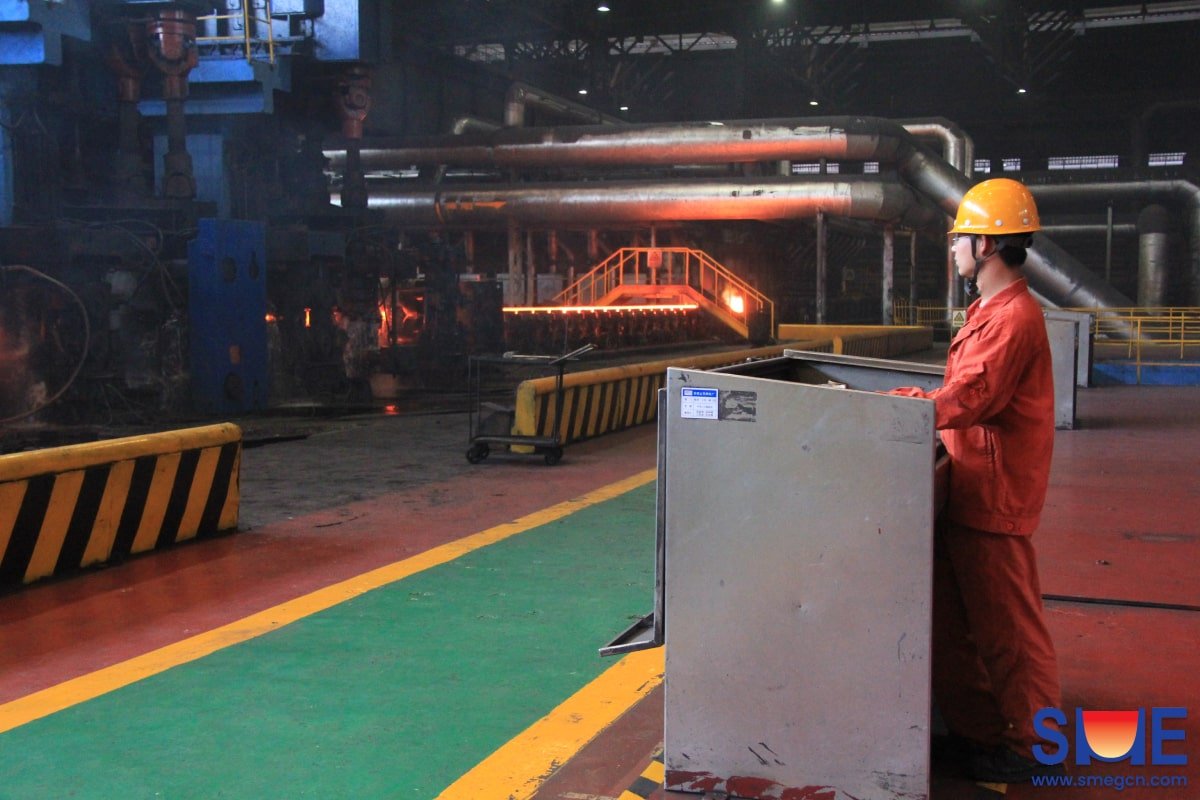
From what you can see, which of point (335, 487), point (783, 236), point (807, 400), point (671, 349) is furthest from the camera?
point (783, 236)

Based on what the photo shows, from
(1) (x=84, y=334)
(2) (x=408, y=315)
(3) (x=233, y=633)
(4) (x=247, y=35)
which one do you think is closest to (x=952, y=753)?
(3) (x=233, y=633)

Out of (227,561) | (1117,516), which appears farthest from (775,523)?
(1117,516)

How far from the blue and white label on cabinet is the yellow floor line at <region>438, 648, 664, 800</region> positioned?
1.24m

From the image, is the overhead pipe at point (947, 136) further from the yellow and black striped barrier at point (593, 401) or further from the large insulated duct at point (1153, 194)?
the yellow and black striped barrier at point (593, 401)

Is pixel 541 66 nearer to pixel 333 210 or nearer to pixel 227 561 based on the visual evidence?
pixel 333 210

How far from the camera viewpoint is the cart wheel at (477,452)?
1030 centimetres

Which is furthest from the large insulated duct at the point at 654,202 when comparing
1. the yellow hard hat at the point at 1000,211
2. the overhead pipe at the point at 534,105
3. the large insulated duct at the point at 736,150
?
the yellow hard hat at the point at 1000,211

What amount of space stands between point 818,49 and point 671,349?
17.4 m

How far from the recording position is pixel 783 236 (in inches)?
1364

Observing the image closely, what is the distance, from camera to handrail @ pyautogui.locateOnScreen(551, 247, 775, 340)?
91.5ft

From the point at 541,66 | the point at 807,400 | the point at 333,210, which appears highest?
the point at 541,66

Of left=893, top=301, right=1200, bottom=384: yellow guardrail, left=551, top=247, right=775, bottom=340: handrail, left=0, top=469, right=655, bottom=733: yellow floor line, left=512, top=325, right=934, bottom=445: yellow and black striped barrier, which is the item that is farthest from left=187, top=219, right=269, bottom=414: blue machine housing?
left=551, top=247, right=775, bottom=340: handrail

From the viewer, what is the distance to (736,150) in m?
24.9

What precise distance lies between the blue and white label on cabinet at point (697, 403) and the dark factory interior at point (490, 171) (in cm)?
1074
